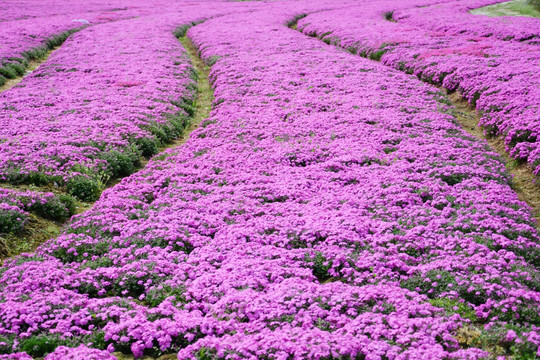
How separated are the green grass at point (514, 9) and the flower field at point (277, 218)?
115 feet

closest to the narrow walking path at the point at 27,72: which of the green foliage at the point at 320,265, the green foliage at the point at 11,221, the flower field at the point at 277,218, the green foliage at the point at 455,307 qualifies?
the flower field at the point at 277,218

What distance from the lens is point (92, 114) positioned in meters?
20.9

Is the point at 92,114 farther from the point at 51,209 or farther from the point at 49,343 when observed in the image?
the point at 49,343

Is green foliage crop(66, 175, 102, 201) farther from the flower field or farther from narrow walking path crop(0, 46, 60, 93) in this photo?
narrow walking path crop(0, 46, 60, 93)

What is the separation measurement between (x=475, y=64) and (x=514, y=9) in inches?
1684

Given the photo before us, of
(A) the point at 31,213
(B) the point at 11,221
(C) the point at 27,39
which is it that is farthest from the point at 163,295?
(C) the point at 27,39

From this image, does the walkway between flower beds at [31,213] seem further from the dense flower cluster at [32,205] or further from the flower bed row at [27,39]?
the flower bed row at [27,39]

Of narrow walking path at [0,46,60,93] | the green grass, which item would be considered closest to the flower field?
narrow walking path at [0,46,60,93]

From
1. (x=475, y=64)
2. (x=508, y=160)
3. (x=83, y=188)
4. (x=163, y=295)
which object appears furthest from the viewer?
(x=475, y=64)

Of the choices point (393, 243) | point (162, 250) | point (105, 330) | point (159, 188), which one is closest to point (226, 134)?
point (159, 188)

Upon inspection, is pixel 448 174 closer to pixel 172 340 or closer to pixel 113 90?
pixel 172 340

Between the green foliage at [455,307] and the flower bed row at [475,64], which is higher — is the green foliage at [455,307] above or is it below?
below

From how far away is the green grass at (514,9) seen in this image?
178 ft

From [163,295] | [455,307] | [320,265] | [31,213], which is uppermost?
[455,307]
